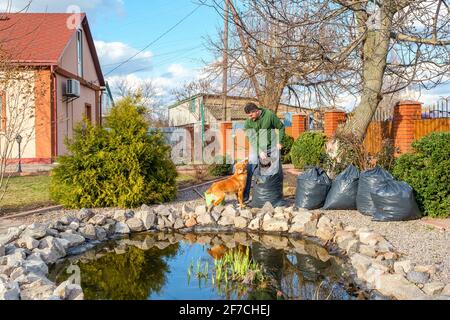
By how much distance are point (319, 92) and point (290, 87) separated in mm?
3407

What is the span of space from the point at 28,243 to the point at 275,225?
330 centimetres

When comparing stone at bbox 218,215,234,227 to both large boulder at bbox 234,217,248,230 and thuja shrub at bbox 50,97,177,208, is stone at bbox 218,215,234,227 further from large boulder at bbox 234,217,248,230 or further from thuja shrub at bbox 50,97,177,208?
thuja shrub at bbox 50,97,177,208

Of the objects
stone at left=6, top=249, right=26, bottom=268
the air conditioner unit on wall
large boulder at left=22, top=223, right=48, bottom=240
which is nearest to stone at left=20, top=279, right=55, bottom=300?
stone at left=6, top=249, right=26, bottom=268

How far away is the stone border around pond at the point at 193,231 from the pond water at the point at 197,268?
0.68 ft

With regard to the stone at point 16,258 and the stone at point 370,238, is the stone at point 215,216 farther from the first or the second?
→ the stone at point 16,258

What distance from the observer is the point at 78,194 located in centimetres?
745

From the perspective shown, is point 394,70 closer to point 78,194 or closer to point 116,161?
point 116,161

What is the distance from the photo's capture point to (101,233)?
620cm

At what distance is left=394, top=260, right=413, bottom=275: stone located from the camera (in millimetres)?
4170

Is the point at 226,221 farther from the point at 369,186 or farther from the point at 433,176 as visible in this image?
the point at 433,176

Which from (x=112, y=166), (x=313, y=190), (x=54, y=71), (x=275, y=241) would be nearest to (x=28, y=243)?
(x=112, y=166)

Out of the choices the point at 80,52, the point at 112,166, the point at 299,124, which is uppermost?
the point at 80,52

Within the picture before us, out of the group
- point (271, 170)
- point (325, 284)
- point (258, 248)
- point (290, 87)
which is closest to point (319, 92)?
point (290, 87)

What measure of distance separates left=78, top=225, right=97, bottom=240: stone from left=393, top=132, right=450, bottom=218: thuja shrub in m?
4.66
